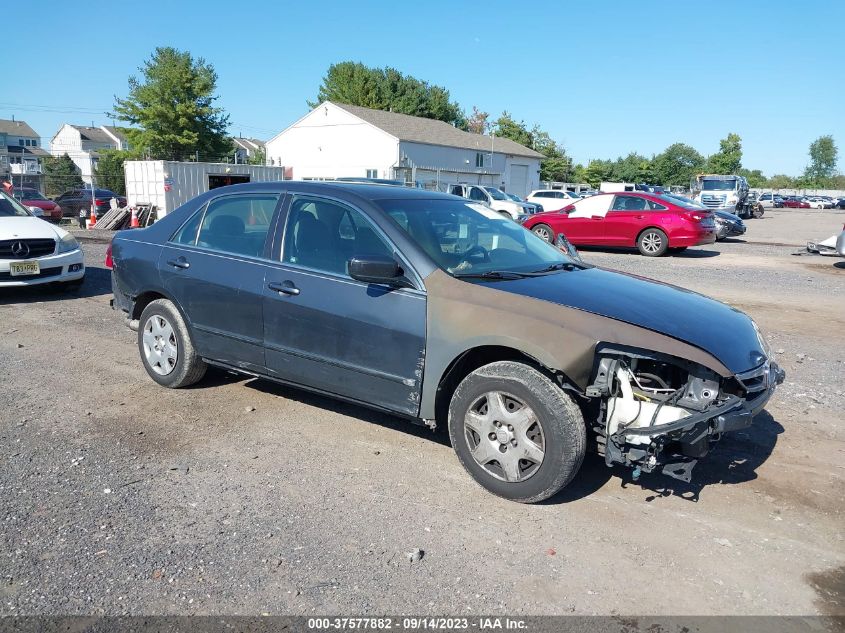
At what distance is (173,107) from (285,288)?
52411mm

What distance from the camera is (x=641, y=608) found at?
2.90m

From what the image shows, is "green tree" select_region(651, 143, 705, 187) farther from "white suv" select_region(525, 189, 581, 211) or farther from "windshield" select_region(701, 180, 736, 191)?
"white suv" select_region(525, 189, 581, 211)

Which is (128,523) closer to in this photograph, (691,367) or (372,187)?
(372,187)

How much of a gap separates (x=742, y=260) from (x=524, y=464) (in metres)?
14.6

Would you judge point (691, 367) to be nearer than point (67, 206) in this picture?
Yes

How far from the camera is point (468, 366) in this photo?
13.1ft

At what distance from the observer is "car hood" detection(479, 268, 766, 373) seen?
3570 mm

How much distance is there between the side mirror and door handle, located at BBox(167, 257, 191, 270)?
6.11 ft

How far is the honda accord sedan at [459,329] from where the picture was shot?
349cm

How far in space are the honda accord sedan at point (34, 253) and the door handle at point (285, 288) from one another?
20.3ft

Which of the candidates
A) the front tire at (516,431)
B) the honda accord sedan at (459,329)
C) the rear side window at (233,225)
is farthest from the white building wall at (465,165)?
the front tire at (516,431)

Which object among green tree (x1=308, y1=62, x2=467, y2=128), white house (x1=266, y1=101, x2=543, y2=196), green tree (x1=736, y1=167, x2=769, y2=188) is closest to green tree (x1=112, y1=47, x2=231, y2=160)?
white house (x1=266, y1=101, x2=543, y2=196)

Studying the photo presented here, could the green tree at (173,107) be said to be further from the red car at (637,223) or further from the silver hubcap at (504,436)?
the silver hubcap at (504,436)

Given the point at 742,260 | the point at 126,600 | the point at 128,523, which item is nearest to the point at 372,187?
the point at 128,523
